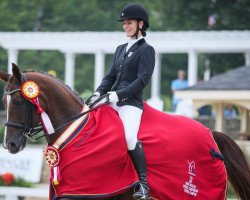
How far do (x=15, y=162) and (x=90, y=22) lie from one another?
91.0 ft

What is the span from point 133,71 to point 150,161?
0.93 metres

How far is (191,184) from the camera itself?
8.51 metres

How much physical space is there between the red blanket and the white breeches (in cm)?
8

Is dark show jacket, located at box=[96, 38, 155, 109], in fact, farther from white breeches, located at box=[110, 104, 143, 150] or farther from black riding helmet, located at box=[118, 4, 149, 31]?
black riding helmet, located at box=[118, 4, 149, 31]

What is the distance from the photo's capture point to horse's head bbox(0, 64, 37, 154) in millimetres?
7355

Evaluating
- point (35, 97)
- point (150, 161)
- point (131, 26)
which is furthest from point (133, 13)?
point (150, 161)

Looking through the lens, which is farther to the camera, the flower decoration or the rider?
the rider

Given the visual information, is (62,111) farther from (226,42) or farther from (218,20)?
(218,20)

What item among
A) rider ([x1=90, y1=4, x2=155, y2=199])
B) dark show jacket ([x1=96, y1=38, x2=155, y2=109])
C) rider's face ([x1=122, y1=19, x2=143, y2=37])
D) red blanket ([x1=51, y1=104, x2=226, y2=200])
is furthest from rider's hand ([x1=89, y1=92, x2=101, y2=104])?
rider's face ([x1=122, y1=19, x2=143, y2=37])

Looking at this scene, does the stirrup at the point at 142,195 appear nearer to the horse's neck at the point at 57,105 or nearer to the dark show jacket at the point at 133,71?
the dark show jacket at the point at 133,71

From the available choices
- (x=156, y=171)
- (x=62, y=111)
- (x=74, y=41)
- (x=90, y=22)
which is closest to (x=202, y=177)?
(x=156, y=171)

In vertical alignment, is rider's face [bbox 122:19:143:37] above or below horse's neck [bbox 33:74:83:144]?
above

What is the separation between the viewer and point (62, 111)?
7766mm

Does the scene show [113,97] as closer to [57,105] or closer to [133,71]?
[133,71]
